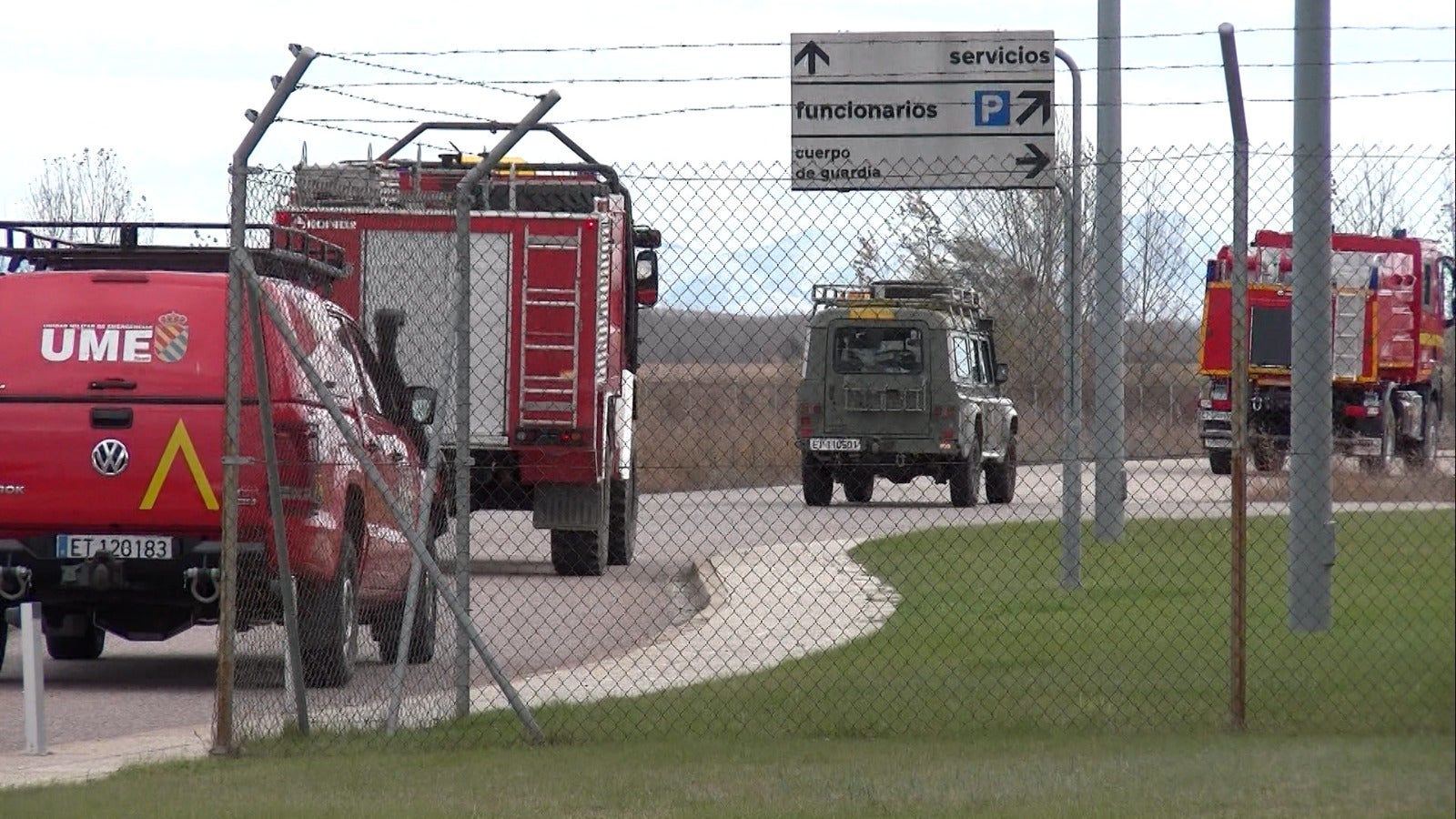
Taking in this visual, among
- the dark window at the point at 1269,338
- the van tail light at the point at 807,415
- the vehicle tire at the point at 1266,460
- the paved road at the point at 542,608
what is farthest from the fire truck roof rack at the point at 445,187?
the dark window at the point at 1269,338

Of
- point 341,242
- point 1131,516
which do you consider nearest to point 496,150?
point 341,242

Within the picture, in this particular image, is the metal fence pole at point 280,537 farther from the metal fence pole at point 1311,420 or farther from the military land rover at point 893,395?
the military land rover at point 893,395

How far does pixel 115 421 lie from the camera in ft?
31.1

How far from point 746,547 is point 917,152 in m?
10.1

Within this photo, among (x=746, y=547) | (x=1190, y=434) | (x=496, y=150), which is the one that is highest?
(x=496, y=150)

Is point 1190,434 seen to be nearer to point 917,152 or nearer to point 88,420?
point 917,152

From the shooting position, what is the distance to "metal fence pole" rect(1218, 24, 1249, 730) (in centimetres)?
771

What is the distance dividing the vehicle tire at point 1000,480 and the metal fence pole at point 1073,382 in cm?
982

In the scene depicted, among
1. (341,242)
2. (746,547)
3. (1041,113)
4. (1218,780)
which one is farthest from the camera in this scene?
(746,547)

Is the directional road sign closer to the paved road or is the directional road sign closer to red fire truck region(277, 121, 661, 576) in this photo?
the paved road

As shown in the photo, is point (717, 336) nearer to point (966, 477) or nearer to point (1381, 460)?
point (1381, 460)

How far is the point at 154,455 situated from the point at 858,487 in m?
15.4

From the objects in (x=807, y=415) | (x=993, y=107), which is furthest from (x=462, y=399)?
(x=807, y=415)

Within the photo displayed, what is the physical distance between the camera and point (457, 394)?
8289 mm
